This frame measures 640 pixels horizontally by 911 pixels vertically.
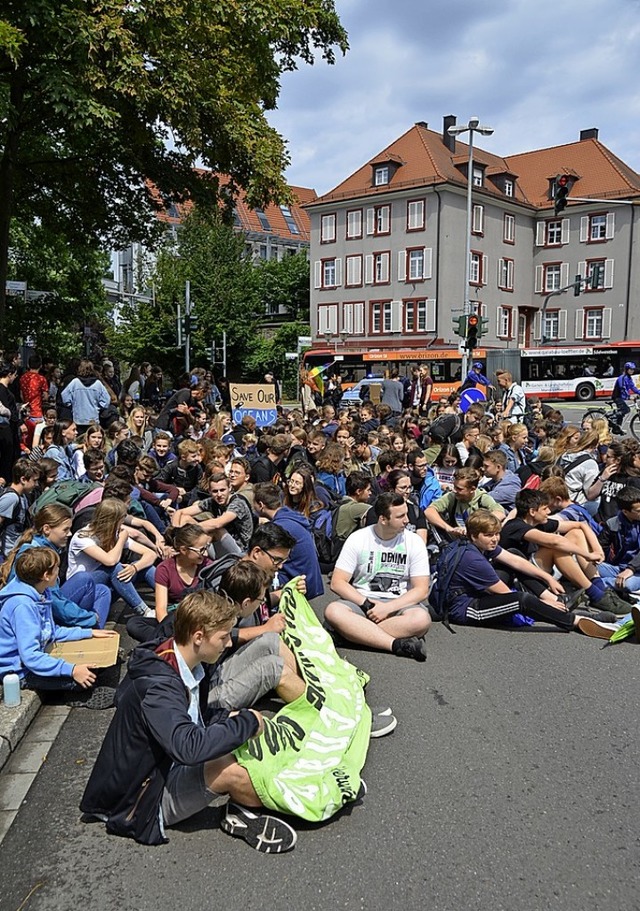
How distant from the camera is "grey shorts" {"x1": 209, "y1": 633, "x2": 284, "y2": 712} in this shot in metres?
4.42

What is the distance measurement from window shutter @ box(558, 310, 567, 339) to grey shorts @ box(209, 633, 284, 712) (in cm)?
5480

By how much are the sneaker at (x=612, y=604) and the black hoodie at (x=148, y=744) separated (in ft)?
15.5

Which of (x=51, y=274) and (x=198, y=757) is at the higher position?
(x=51, y=274)

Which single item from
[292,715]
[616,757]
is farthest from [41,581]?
[616,757]

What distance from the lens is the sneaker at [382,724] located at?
4.70 meters

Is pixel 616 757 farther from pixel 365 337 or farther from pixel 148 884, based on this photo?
pixel 365 337

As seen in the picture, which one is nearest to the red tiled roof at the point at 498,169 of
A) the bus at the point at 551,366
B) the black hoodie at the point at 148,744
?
the bus at the point at 551,366

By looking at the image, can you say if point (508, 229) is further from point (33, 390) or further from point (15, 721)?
point (15, 721)

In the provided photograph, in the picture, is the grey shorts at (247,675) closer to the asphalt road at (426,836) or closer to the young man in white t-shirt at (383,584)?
the asphalt road at (426,836)

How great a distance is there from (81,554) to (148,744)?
318 centimetres

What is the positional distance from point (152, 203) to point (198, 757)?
15.6 meters

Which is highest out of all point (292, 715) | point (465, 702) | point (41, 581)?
point (41, 581)

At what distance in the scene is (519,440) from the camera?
11.2m

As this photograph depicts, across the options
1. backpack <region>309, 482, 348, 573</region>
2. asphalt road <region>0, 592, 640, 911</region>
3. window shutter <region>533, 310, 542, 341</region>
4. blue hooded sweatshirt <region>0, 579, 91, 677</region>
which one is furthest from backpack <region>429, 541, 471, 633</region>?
window shutter <region>533, 310, 542, 341</region>
